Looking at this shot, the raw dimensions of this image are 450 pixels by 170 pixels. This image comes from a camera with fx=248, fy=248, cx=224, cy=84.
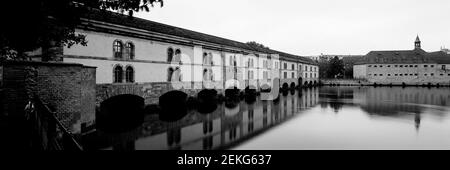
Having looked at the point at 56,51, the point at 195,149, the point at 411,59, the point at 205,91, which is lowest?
the point at 195,149

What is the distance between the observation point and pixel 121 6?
6.44m

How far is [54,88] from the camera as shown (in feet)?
28.7

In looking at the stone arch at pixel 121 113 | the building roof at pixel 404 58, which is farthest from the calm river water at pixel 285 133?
the building roof at pixel 404 58

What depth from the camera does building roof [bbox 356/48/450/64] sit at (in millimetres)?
56438

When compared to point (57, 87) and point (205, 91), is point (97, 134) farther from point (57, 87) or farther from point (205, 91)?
point (205, 91)

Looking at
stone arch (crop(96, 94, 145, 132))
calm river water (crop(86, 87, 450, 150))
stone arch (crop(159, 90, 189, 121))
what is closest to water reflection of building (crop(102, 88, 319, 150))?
calm river water (crop(86, 87, 450, 150))

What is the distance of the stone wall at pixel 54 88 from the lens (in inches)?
302

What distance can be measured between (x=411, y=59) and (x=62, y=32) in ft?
225

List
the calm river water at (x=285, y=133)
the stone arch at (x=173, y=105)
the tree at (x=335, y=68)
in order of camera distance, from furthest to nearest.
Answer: the tree at (x=335, y=68) < the stone arch at (x=173, y=105) < the calm river water at (x=285, y=133)

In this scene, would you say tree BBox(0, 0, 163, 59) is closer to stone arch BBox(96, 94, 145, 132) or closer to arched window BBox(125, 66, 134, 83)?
stone arch BBox(96, 94, 145, 132)

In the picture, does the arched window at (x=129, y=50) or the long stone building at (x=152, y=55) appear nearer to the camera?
the long stone building at (x=152, y=55)

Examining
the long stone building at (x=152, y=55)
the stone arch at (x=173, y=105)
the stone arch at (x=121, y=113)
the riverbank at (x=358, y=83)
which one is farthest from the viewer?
the riverbank at (x=358, y=83)

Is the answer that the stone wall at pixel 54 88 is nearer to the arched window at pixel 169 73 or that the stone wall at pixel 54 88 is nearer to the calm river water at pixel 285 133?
the calm river water at pixel 285 133
